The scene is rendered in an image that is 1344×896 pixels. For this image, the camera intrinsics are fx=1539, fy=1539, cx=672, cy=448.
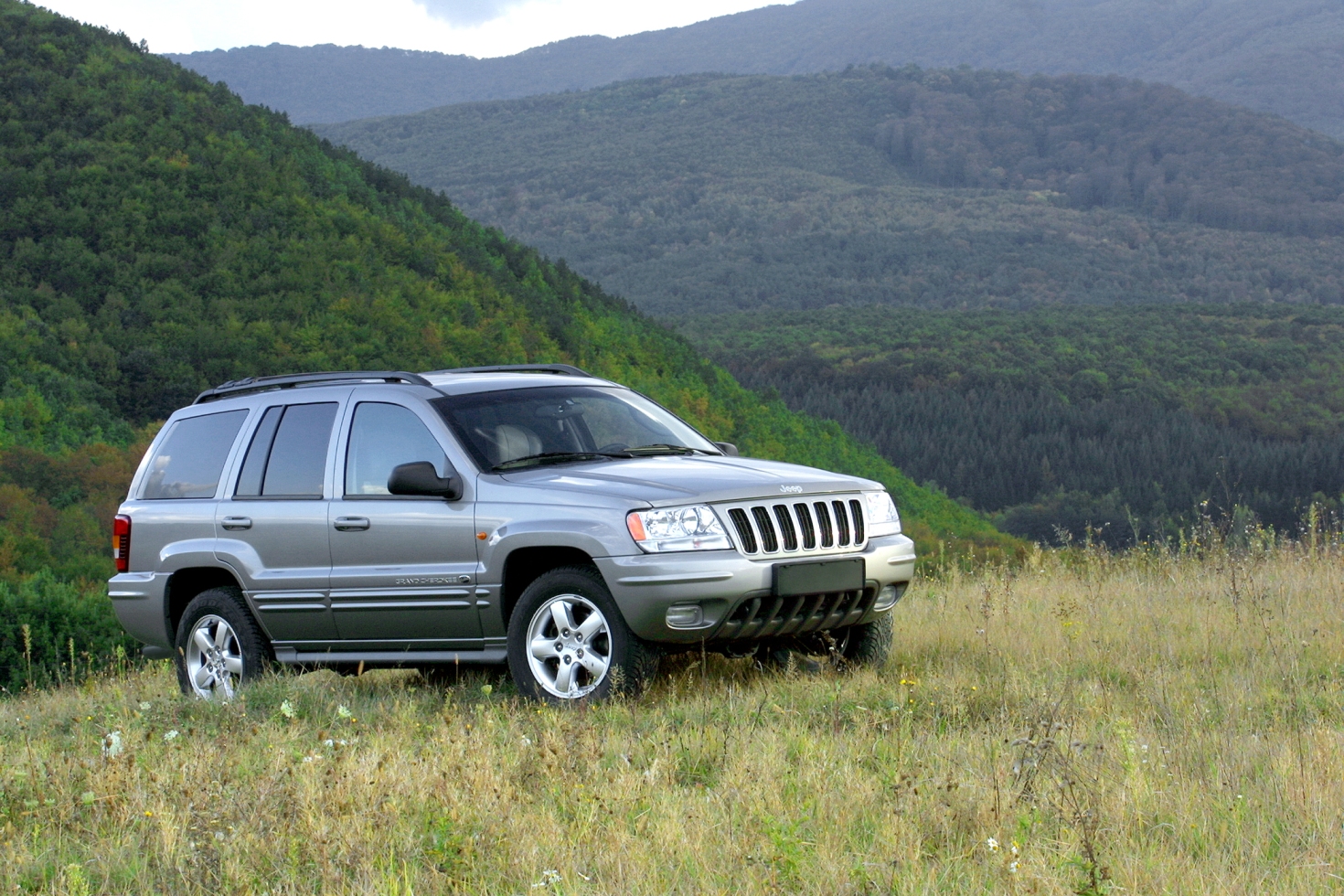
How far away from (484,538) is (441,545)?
0.93 ft

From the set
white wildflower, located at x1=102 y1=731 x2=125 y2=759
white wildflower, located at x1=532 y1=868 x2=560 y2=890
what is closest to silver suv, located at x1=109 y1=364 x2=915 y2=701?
white wildflower, located at x1=102 y1=731 x2=125 y2=759

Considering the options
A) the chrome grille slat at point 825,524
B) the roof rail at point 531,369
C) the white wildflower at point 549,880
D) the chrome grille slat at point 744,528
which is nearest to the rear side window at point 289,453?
the roof rail at point 531,369

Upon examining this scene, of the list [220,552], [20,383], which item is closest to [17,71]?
[20,383]

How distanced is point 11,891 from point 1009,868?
2888 millimetres

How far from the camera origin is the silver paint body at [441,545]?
6.76 meters

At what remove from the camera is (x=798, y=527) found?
23.3ft

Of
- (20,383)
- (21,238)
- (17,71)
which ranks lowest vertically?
(20,383)

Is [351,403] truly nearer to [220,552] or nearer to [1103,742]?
[220,552]

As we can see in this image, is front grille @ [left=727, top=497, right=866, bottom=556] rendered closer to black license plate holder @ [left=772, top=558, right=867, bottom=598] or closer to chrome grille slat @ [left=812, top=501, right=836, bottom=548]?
chrome grille slat @ [left=812, top=501, right=836, bottom=548]

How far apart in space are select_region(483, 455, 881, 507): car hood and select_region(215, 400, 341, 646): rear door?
3.90 ft

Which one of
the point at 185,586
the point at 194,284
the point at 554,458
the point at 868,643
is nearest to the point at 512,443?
the point at 554,458

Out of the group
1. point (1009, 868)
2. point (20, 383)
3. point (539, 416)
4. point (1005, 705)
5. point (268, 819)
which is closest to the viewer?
point (1009, 868)

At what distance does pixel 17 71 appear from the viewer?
152ft

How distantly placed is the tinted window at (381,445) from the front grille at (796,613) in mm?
1736
